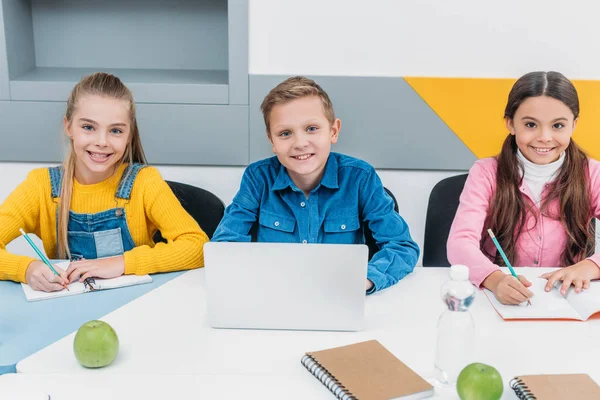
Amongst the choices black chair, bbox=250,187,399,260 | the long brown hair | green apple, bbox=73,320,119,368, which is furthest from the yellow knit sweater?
the long brown hair

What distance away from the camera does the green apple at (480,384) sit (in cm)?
92

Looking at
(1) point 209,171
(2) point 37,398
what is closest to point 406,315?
(2) point 37,398

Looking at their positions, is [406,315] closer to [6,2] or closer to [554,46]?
[554,46]

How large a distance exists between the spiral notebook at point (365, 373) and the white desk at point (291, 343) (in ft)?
0.08

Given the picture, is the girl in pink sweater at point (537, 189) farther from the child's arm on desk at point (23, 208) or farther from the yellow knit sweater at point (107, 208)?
the child's arm on desk at point (23, 208)

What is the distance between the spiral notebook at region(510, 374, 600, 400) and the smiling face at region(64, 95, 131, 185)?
1263 millimetres

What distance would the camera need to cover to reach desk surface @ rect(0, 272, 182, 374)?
3.91 ft

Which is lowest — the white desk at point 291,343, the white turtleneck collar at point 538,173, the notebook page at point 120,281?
the notebook page at point 120,281

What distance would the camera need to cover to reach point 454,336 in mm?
1045

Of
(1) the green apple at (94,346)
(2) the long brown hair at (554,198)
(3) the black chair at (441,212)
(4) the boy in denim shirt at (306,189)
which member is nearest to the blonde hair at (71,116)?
(4) the boy in denim shirt at (306,189)

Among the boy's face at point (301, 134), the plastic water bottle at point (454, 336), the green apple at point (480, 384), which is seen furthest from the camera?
the boy's face at point (301, 134)

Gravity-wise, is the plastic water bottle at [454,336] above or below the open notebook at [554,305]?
above

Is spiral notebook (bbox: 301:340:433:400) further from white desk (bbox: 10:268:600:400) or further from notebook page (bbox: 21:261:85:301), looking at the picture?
notebook page (bbox: 21:261:85:301)

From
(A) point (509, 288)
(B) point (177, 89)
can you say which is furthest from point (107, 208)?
(A) point (509, 288)
